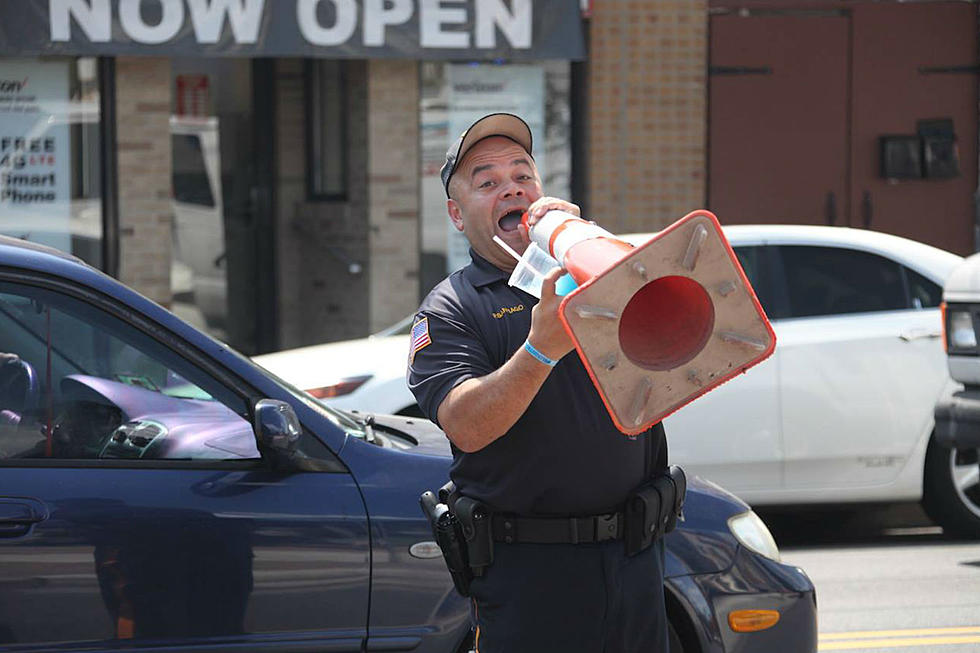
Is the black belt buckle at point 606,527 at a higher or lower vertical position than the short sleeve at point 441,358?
lower

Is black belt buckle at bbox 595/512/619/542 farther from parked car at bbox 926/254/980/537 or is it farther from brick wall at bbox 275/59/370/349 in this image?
brick wall at bbox 275/59/370/349

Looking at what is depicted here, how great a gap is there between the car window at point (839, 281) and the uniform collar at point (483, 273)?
466cm

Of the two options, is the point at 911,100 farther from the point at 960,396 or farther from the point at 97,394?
the point at 97,394

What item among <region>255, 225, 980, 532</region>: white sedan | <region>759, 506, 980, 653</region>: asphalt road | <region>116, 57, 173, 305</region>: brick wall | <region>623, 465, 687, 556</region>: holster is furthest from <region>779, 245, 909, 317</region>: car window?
<region>116, 57, 173, 305</region>: brick wall

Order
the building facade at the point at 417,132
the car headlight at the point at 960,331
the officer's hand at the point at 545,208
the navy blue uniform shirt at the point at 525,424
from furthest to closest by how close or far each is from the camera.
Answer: the building facade at the point at 417,132, the car headlight at the point at 960,331, the navy blue uniform shirt at the point at 525,424, the officer's hand at the point at 545,208

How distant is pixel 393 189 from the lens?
465 inches

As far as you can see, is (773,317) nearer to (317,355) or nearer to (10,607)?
(317,355)

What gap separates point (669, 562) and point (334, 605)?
3.03ft

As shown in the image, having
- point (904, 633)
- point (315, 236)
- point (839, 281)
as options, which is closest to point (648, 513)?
point (904, 633)

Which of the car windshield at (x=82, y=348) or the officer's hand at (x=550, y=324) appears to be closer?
the officer's hand at (x=550, y=324)

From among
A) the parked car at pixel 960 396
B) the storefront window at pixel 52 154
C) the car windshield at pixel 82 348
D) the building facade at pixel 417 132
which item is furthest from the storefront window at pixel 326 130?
the car windshield at pixel 82 348

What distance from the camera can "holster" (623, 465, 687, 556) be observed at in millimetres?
3133

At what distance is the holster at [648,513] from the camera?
10.3 ft

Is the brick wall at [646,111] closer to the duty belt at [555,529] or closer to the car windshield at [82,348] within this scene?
the car windshield at [82,348]
